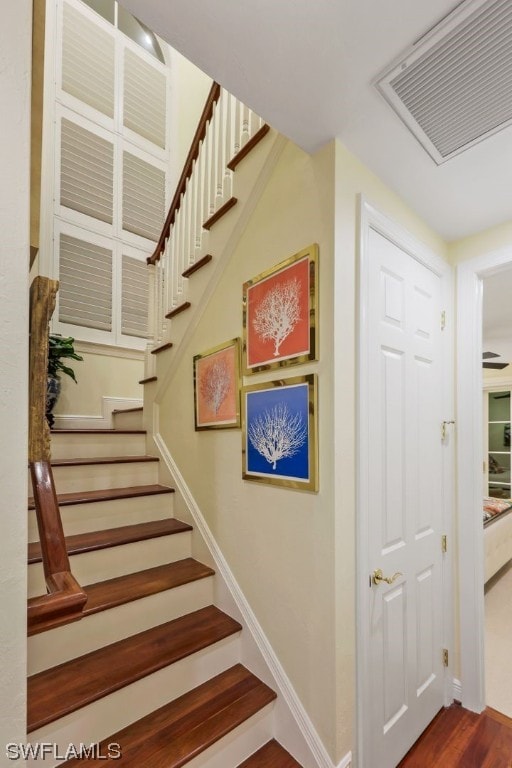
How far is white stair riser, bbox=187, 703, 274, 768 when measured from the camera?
1.37 metres

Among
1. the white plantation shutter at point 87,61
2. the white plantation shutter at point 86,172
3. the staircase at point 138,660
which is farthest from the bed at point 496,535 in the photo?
the white plantation shutter at point 87,61

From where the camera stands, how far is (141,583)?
182 cm

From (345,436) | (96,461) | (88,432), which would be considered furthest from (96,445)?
(345,436)

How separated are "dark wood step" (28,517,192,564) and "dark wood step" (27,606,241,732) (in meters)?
0.43

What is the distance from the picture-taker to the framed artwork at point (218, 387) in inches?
73.5

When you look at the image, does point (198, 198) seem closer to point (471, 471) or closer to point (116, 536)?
point (116, 536)

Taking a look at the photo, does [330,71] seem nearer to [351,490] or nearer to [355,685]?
[351,490]

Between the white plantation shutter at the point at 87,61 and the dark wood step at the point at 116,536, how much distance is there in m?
3.71

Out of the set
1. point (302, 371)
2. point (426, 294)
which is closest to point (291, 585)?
point (302, 371)

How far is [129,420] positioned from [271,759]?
2.41m

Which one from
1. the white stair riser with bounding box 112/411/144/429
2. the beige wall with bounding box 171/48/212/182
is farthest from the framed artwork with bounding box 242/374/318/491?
the beige wall with bounding box 171/48/212/182

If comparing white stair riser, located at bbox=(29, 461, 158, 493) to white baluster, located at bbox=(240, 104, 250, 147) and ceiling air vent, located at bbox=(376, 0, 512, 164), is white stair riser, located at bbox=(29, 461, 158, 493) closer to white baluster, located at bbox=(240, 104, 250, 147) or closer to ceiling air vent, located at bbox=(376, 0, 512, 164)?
white baluster, located at bbox=(240, 104, 250, 147)

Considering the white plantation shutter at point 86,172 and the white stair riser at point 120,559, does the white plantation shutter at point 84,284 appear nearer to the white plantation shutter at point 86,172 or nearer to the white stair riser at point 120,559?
the white plantation shutter at point 86,172

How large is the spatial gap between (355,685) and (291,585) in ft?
1.34
